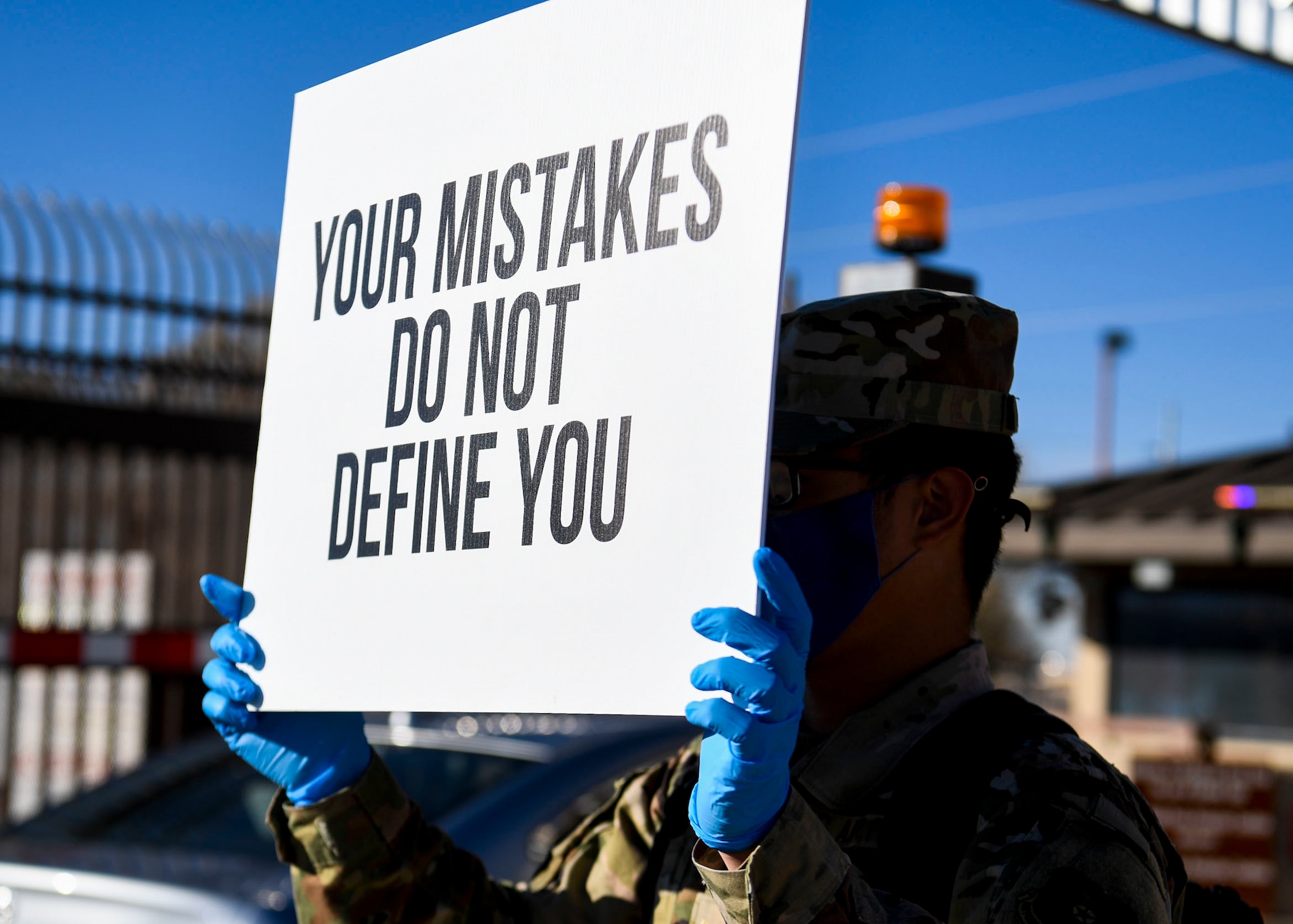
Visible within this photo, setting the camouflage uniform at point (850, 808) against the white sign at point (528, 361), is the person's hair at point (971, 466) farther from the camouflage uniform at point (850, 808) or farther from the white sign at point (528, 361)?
the white sign at point (528, 361)

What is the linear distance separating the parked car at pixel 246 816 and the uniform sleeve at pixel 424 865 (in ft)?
3.51

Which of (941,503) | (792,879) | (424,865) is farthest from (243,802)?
(792,879)

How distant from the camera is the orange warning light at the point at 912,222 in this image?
10.7ft

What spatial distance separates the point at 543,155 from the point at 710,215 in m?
0.30

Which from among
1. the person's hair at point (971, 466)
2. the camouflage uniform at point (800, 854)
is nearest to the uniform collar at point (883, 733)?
the camouflage uniform at point (800, 854)

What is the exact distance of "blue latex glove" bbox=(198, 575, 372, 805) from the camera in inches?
69.7

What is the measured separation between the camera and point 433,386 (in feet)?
5.60

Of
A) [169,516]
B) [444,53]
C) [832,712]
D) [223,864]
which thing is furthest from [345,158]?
[169,516]

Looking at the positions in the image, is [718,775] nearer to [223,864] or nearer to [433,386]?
[433,386]

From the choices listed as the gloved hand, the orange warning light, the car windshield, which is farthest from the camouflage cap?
the car windshield

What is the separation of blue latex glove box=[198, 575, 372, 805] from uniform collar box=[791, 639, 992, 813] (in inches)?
23.7

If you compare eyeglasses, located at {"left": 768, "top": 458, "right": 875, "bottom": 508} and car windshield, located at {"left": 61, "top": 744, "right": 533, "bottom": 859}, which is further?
car windshield, located at {"left": 61, "top": 744, "right": 533, "bottom": 859}

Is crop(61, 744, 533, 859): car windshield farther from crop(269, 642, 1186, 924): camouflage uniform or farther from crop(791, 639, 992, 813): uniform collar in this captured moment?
crop(791, 639, 992, 813): uniform collar

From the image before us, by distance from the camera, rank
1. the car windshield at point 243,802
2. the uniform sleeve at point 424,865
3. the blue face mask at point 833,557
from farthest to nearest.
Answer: the car windshield at point 243,802 < the uniform sleeve at point 424,865 < the blue face mask at point 833,557
